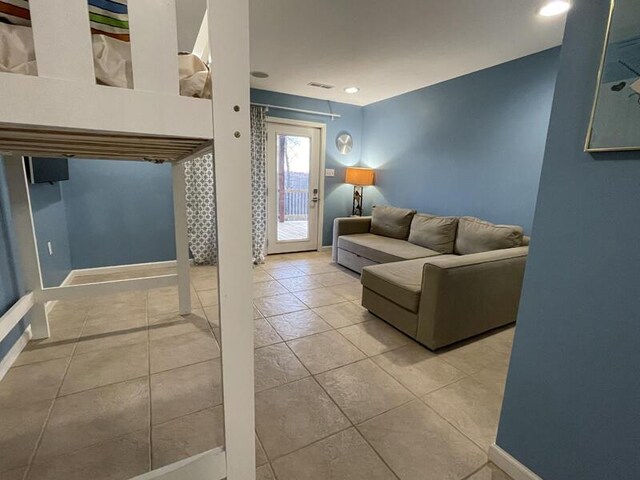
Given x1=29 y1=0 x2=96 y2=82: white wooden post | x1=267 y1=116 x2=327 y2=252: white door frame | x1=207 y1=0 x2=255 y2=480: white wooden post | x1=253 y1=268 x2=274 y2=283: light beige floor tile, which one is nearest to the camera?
x1=29 y1=0 x2=96 y2=82: white wooden post

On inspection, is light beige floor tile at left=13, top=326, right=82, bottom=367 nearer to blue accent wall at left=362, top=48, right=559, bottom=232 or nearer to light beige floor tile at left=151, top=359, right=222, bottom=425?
light beige floor tile at left=151, top=359, right=222, bottom=425

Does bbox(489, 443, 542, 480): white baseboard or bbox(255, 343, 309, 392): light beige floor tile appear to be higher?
bbox(489, 443, 542, 480): white baseboard

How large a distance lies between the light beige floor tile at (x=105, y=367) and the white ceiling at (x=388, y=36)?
2374 millimetres

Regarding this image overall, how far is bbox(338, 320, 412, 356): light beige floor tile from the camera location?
6.97 feet

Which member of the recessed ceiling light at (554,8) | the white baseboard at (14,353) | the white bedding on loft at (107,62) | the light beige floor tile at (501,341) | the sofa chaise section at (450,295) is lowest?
the light beige floor tile at (501,341)

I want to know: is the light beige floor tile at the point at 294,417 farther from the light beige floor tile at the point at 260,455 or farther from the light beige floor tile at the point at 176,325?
the light beige floor tile at the point at 176,325

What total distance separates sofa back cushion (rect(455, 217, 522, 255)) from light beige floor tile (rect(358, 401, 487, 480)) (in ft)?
5.72

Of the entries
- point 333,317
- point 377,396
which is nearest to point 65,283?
point 333,317

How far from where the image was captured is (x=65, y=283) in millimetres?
3047

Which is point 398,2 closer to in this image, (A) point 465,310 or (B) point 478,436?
(A) point 465,310

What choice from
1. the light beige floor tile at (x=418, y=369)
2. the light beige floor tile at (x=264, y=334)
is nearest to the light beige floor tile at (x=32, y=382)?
the light beige floor tile at (x=264, y=334)

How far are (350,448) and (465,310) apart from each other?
1.24m

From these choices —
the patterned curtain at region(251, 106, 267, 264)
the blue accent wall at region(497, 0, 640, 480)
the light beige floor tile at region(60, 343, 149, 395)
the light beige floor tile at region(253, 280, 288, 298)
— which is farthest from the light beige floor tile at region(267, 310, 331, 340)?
the patterned curtain at region(251, 106, 267, 264)

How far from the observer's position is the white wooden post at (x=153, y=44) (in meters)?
0.63
